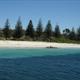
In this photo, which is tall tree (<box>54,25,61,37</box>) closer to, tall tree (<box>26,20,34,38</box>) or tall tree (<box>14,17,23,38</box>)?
tall tree (<box>26,20,34,38</box>)

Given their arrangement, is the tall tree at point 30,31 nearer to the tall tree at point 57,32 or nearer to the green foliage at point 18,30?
the green foliage at point 18,30

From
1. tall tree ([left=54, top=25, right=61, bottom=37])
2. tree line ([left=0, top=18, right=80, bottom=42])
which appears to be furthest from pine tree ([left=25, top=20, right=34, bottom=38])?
tall tree ([left=54, top=25, right=61, bottom=37])

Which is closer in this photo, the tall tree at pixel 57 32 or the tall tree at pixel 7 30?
the tall tree at pixel 7 30

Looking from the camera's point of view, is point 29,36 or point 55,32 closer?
point 29,36

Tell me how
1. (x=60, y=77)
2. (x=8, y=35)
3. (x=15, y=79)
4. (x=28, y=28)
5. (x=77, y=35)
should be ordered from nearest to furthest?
1. (x=15, y=79)
2. (x=60, y=77)
3. (x=8, y=35)
4. (x=28, y=28)
5. (x=77, y=35)

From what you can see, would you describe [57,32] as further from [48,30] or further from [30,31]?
[30,31]

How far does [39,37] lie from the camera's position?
10356cm

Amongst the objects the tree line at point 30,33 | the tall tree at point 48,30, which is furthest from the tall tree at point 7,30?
the tall tree at point 48,30

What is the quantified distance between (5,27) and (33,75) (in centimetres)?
8419

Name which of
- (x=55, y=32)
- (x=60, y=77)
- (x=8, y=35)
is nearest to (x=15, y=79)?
(x=60, y=77)

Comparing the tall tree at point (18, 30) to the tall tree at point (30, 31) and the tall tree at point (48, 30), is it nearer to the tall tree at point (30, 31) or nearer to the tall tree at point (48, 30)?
the tall tree at point (30, 31)

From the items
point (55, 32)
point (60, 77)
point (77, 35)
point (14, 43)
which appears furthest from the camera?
point (77, 35)

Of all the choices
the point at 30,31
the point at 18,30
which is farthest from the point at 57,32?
the point at 18,30

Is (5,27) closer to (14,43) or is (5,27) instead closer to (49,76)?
(14,43)
